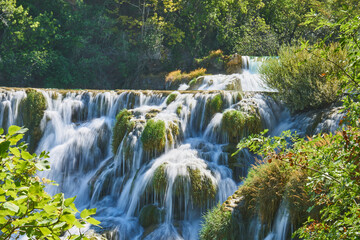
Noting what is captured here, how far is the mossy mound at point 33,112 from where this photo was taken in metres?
13.8

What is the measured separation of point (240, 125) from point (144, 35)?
56.6ft

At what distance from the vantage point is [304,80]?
973 cm

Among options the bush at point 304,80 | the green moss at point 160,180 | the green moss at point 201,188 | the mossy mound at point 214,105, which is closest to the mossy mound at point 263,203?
the green moss at point 201,188

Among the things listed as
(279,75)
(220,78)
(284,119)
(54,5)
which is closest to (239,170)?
(284,119)

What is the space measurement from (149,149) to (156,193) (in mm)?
1798

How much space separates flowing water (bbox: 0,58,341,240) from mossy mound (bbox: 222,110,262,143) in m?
0.15

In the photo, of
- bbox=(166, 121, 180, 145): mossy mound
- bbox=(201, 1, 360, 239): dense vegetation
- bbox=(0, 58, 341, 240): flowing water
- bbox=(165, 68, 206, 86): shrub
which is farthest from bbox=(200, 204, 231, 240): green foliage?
bbox=(165, 68, 206, 86): shrub

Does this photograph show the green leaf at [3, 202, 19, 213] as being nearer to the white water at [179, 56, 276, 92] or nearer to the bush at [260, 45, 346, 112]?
the bush at [260, 45, 346, 112]

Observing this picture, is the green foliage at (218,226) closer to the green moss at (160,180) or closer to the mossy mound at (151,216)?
the mossy mound at (151,216)

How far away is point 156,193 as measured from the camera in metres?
8.62

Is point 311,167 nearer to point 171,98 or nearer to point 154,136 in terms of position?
point 154,136

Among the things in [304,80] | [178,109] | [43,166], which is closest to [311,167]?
[43,166]

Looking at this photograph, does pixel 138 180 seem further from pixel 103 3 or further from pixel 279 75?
pixel 103 3

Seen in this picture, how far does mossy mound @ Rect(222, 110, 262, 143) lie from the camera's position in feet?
33.3
